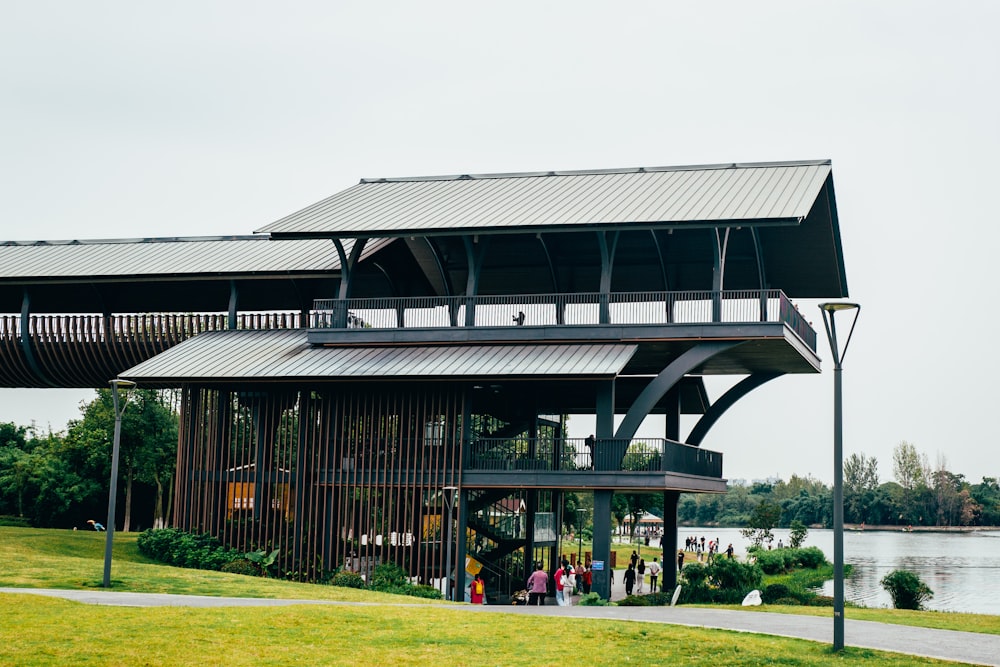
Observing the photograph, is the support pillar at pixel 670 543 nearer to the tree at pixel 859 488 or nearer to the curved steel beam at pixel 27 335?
the curved steel beam at pixel 27 335

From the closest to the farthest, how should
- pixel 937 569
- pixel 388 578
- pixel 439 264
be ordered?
pixel 388 578 → pixel 439 264 → pixel 937 569

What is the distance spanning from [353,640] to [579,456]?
16135 millimetres

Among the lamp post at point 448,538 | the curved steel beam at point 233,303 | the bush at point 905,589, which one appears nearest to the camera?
the bush at point 905,589

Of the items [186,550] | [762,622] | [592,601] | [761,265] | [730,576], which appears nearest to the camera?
[762,622]

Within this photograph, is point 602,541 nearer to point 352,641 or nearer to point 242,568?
point 242,568

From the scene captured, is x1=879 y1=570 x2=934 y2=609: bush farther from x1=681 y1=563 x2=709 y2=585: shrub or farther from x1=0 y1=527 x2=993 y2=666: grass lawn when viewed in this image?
x1=0 y1=527 x2=993 y2=666: grass lawn

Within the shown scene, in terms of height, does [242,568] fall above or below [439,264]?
below

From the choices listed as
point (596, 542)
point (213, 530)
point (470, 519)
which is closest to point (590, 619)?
point (596, 542)

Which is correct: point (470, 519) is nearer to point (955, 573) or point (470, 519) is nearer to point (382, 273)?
point (382, 273)

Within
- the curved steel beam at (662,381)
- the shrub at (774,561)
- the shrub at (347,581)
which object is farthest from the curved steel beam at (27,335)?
the shrub at (774,561)

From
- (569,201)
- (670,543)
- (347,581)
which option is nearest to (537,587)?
(347,581)

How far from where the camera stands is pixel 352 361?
37938 millimetres

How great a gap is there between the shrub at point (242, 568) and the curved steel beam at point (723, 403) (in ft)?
49.6

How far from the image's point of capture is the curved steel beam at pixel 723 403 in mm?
40875
